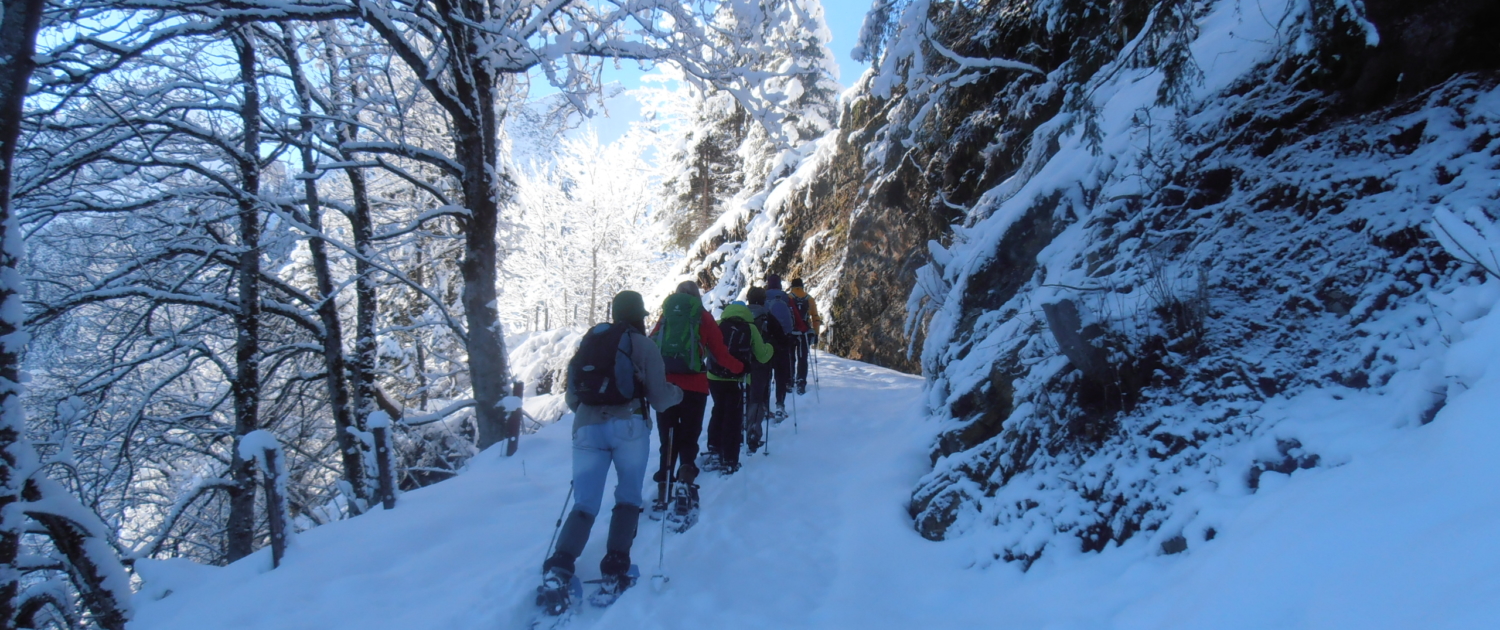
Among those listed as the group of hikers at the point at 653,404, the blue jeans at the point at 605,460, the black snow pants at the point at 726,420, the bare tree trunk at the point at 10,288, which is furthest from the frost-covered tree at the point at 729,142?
the bare tree trunk at the point at 10,288

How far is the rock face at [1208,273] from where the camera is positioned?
9.76 feet

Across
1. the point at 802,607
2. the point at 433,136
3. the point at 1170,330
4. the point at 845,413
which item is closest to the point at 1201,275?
the point at 1170,330

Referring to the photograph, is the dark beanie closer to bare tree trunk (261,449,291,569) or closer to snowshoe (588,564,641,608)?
snowshoe (588,564,641,608)

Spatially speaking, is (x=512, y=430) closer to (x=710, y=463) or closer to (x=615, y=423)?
(x=710, y=463)

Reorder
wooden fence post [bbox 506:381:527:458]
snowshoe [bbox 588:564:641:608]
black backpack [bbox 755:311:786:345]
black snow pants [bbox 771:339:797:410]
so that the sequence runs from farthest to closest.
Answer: black snow pants [bbox 771:339:797:410], black backpack [bbox 755:311:786:345], wooden fence post [bbox 506:381:527:458], snowshoe [bbox 588:564:641:608]

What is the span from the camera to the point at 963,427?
16.4 feet

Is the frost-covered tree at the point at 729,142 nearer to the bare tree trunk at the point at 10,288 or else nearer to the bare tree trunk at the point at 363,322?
the bare tree trunk at the point at 363,322

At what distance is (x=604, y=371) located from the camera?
3.71 meters

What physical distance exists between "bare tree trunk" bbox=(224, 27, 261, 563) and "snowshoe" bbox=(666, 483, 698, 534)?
6.69 m

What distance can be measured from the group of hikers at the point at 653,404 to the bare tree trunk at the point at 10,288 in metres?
2.47

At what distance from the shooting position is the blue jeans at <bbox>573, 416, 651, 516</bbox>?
371 cm

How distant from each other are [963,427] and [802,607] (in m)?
2.12

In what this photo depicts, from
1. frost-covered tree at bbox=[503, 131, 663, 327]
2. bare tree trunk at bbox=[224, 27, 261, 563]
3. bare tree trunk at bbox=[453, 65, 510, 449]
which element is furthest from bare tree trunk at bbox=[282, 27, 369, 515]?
frost-covered tree at bbox=[503, 131, 663, 327]

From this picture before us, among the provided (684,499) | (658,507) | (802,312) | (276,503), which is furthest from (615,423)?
(802,312)
